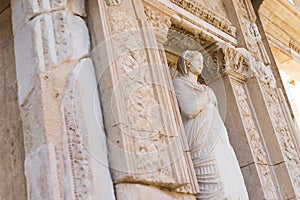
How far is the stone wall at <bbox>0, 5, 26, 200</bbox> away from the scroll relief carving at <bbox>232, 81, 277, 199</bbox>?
7.77ft

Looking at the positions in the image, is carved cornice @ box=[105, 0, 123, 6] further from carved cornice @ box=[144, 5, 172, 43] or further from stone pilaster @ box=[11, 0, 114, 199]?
carved cornice @ box=[144, 5, 172, 43]

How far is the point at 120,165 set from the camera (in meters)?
3.00

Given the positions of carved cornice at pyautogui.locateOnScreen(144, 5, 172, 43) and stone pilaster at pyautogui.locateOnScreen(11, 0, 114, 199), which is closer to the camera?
stone pilaster at pyautogui.locateOnScreen(11, 0, 114, 199)

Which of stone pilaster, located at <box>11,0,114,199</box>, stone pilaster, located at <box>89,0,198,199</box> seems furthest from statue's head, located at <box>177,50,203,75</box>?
stone pilaster, located at <box>11,0,114,199</box>

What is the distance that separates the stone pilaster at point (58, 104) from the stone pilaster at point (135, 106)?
0.09 meters

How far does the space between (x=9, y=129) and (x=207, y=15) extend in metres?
2.65

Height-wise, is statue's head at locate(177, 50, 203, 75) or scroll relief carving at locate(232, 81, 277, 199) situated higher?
statue's head at locate(177, 50, 203, 75)

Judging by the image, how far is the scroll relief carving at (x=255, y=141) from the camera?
4531 millimetres

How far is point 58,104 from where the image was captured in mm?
2979

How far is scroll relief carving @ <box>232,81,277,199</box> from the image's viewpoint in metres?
4.53

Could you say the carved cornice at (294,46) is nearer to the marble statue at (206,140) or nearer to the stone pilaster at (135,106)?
the marble statue at (206,140)

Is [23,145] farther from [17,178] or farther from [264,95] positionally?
[264,95]

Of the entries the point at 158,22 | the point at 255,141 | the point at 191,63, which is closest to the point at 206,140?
the point at 191,63

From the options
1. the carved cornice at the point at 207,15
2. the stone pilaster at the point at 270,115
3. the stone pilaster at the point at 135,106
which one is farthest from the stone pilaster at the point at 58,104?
the stone pilaster at the point at 270,115
